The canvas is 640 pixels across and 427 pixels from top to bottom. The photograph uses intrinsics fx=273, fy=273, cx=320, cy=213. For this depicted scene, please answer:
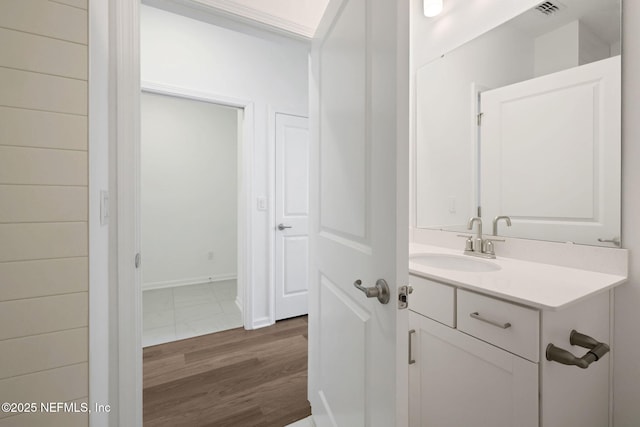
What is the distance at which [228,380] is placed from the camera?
1.72 meters

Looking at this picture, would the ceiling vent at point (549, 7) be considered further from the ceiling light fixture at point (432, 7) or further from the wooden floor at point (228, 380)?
the wooden floor at point (228, 380)

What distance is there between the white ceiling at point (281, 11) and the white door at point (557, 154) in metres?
1.00

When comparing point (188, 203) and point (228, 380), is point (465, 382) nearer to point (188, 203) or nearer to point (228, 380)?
point (228, 380)

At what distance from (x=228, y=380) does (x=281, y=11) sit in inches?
82.6

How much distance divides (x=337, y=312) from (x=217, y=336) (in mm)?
1678

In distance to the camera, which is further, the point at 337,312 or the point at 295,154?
the point at 295,154

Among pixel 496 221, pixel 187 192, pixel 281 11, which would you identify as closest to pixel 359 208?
pixel 496 221

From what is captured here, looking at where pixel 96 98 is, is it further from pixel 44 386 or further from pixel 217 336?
pixel 217 336

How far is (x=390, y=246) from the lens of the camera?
701 mm

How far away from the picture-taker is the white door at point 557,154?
1.06 m

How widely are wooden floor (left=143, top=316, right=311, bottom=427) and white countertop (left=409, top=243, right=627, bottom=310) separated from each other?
1.12m

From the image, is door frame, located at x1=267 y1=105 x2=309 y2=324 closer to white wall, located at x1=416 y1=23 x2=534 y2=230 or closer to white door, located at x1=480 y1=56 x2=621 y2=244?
white wall, located at x1=416 y1=23 x2=534 y2=230

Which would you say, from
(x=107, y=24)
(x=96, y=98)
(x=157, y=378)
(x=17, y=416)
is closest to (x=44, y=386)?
(x=17, y=416)

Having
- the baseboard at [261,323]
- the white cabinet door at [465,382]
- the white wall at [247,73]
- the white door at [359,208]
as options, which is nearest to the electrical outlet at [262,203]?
the white wall at [247,73]
